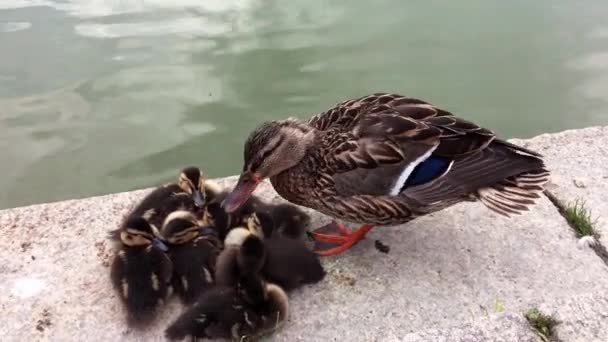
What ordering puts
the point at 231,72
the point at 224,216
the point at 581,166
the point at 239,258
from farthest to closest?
the point at 231,72 < the point at 581,166 < the point at 224,216 < the point at 239,258

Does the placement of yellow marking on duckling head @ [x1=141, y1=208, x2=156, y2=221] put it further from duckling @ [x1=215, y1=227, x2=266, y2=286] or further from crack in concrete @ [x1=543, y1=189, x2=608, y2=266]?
crack in concrete @ [x1=543, y1=189, x2=608, y2=266]

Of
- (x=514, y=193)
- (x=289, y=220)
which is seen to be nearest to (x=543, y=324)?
(x=514, y=193)

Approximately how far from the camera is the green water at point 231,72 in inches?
177

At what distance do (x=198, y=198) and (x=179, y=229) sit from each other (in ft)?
0.94

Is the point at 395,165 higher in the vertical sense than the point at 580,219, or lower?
higher

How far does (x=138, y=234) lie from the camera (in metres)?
2.62

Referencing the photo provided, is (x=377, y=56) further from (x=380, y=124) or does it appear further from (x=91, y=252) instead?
(x=91, y=252)

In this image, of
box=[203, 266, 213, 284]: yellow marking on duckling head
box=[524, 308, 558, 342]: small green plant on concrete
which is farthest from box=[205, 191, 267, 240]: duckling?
box=[524, 308, 558, 342]: small green plant on concrete

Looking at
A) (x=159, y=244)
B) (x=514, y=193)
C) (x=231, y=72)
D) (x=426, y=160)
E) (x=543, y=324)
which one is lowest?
(x=231, y=72)

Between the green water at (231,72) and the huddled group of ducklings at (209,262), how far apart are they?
1423 millimetres

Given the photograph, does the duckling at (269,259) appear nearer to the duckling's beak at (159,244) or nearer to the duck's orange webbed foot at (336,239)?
the duck's orange webbed foot at (336,239)

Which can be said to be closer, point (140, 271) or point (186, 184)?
point (140, 271)

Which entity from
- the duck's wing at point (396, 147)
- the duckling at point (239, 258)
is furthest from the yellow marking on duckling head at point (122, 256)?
the duck's wing at point (396, 147)

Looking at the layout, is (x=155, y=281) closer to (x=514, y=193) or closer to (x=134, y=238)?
(x=134, y=238)
